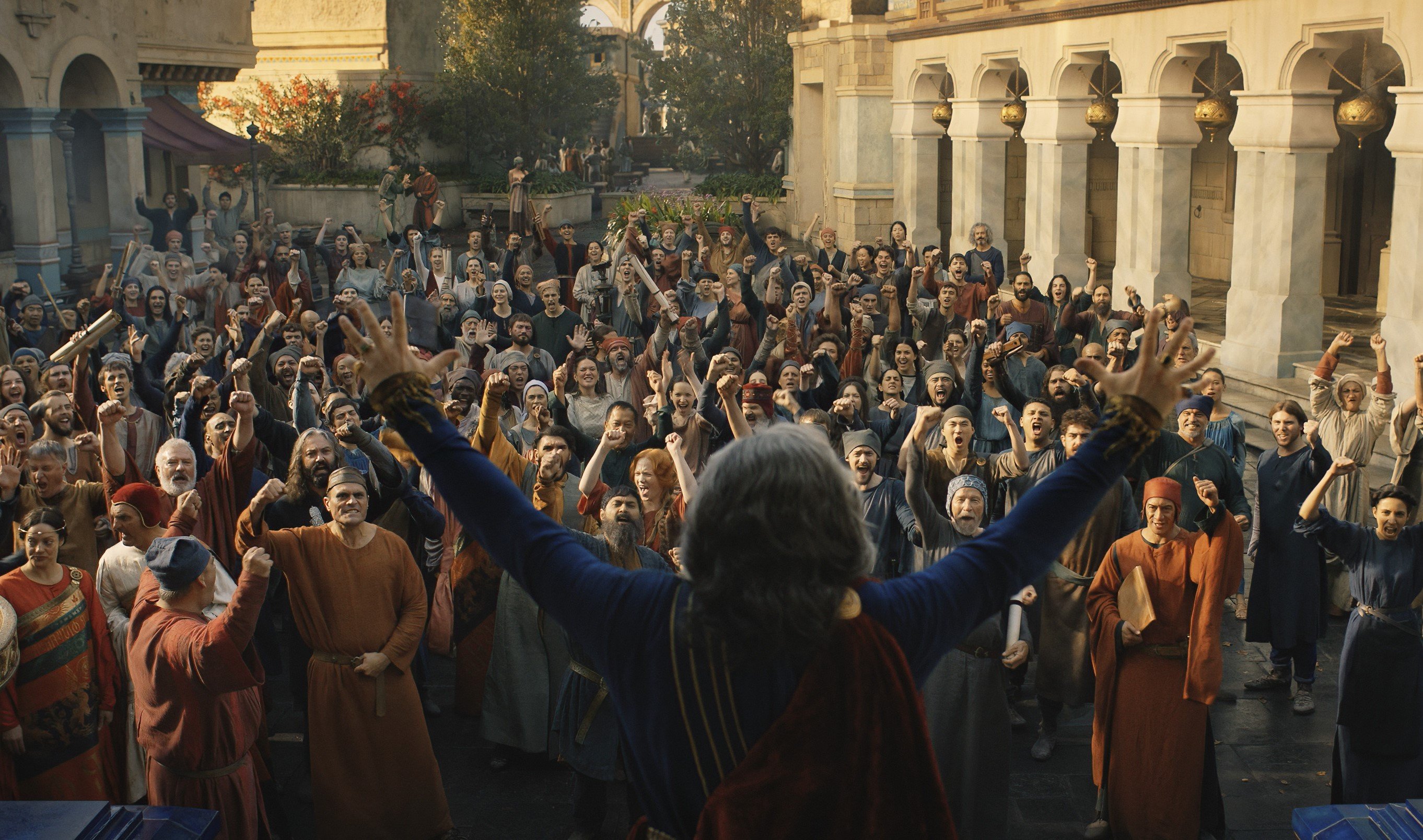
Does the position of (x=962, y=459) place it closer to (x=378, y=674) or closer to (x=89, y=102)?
(x=378, y=674)

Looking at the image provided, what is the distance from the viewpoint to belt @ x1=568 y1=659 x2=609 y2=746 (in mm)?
6387

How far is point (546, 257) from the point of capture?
27.4 meters

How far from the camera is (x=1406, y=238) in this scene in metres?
12.3

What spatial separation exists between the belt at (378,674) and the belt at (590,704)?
0.92 meters

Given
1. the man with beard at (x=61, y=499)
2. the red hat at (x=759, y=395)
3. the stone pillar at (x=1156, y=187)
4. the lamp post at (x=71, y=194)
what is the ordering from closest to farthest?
the man with beard at (x=61, y=499)
the red hat at (x=759, y=395)
the stone pillar at (x=1156, y=187)
the lamp post at (x=71, y=194)

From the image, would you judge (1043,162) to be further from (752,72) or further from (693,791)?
(693,791)

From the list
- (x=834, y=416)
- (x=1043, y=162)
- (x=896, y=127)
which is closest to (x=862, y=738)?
(x=834, y=416)

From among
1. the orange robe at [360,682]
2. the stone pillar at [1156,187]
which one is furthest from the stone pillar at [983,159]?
the orange robe at [360,682]

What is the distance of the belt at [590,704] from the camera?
21.0 ft

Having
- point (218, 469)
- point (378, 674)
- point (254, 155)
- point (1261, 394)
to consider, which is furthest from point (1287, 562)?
point (254, 155)

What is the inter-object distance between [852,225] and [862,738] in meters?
23.2

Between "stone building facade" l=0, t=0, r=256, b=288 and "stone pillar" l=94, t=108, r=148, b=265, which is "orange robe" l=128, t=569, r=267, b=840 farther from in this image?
"stone pillar" l=94, t=108, r=148, b=265

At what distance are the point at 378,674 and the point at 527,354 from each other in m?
5.06

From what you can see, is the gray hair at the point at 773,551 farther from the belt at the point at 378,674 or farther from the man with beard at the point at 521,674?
the man with beard at the point at 521,674
